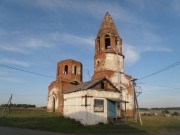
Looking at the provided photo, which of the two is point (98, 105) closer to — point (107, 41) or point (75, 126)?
point (75, 126)

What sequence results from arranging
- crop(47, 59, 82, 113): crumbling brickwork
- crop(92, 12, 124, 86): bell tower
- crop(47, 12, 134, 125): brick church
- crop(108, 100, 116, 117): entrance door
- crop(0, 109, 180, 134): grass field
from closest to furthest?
crop(0, 109, 180, 134): grass field, crop(47, 12, 134, 125): brick church, crop(108, 100, 116, 117): entrance door, crop(92, 12, 124, 86): bell tower, crop(47, 59, 82, 113): crumbling brickwork

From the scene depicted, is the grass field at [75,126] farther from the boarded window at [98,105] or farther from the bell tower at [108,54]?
the bell tower at [108,54]

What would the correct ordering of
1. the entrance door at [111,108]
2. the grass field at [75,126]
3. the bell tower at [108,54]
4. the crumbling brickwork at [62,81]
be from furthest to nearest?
the crumbling brickwork at [62,81] → the bell tower at [108,54] → the entrance door at [111,108] → the grass field at [75,126]

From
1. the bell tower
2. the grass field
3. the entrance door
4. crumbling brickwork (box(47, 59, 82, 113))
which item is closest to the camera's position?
the grass field

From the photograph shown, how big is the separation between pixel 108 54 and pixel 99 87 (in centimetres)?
954

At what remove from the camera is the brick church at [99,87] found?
21969 mm

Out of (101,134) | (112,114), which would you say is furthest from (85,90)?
(101,134)

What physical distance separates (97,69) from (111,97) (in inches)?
349

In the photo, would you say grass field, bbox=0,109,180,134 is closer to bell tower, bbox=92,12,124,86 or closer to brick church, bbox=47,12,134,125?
brick church, bbox=47,12,134,125

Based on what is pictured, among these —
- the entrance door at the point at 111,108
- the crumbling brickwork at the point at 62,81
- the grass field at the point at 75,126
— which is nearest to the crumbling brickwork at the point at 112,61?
the entrance door at the point at 111,108

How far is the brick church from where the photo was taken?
2197 cm

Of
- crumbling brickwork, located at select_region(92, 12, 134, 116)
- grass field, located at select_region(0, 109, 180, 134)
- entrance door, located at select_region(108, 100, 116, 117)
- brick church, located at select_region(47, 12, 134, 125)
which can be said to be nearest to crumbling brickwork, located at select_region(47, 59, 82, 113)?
brick church, located at select_region(47, 12, 134, 125)

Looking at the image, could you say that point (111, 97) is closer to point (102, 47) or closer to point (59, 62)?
point (102, 47)

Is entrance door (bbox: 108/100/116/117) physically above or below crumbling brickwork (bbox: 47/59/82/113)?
below
